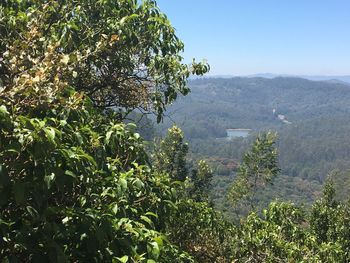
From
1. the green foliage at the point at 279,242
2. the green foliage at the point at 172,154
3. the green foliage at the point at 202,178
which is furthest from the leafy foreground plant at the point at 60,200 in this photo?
the green foliage at the point at 202,178

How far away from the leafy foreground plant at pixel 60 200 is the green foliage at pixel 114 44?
170cm

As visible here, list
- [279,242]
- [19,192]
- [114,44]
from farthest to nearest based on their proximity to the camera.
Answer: [279,242] < [114,44] < [19,192]

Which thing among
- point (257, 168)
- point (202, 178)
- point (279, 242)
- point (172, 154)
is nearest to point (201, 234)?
point (279, 242)

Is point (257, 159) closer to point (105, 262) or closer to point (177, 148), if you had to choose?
point (177, 148)

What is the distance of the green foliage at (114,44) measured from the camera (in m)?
4.83

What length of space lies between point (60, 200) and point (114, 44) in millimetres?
2934

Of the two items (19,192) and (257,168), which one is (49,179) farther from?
(257,168)

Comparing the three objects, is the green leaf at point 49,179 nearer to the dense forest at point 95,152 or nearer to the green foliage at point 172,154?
the dense forest at point 95,152

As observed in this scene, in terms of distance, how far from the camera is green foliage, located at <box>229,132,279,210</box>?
3192 cm

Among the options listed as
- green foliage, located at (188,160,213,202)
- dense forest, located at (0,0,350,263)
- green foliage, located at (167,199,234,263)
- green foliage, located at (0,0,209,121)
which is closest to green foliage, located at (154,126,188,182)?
green foliage, located at (188,160,213,202)

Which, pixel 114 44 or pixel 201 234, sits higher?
pixel 114 44

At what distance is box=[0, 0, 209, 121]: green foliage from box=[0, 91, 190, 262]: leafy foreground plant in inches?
67.1

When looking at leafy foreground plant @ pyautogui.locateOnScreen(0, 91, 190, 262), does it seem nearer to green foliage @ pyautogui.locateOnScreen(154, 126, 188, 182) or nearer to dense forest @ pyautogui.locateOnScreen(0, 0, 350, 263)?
dense forest @ pyautogui.locateOnScreen(0, 0, 350, 263)

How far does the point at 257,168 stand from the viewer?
32.8m
